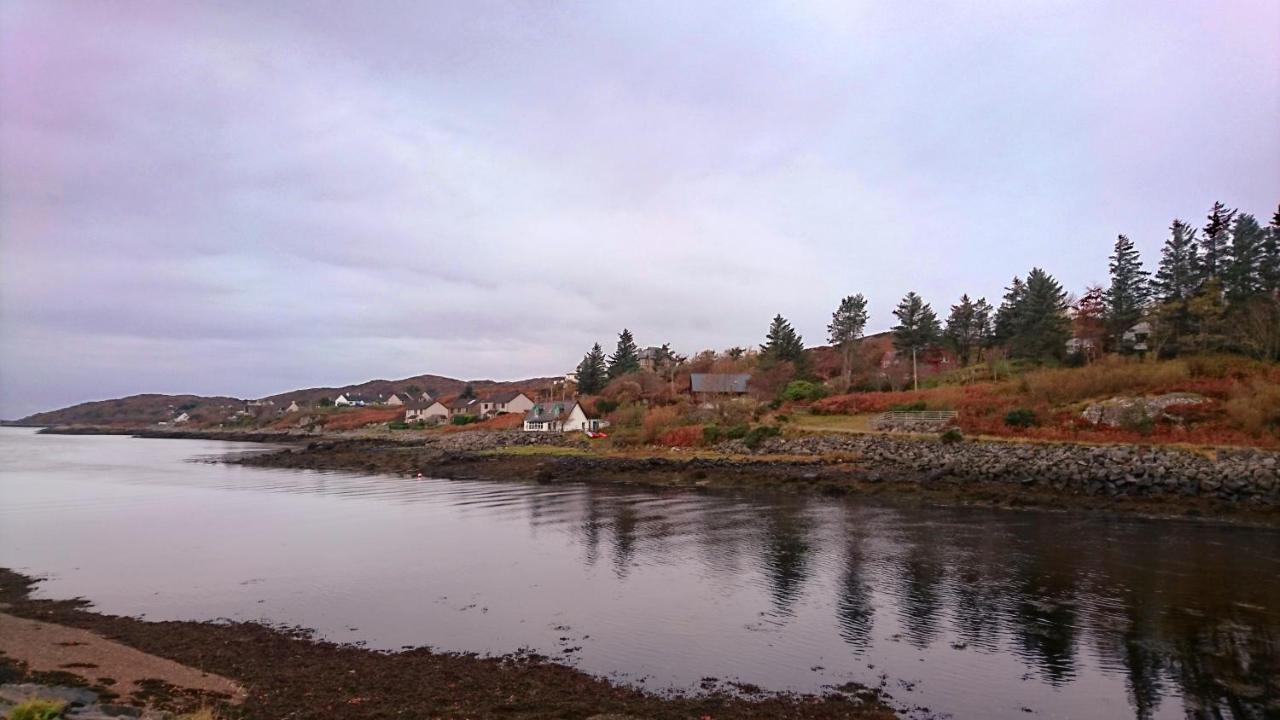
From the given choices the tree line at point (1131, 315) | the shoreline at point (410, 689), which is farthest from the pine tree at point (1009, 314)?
the shoreline at point (410, 689)

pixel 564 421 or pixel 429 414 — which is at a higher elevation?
pixel 429 414

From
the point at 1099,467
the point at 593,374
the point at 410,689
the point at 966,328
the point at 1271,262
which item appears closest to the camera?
the point at 410,689

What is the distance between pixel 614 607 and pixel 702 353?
276ft

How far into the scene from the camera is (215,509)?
3011 centimetres

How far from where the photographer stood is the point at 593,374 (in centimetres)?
8694

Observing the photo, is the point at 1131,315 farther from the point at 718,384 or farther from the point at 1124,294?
the point at 718,384

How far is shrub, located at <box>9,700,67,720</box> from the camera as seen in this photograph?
7.18 meters

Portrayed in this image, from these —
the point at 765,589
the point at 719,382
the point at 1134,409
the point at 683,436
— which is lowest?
the point at 765,589

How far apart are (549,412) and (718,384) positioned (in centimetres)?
1780

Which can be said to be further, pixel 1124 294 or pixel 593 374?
pixel 593 374

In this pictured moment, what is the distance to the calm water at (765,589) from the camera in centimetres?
1055

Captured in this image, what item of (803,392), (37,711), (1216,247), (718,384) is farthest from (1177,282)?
(37,711)

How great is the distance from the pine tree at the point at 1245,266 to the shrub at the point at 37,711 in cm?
5768

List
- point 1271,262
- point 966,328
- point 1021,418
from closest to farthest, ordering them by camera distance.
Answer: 1. point 1021,418
2. point 1271,262
3. point 966,328
